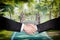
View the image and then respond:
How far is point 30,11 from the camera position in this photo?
2781 millimetres

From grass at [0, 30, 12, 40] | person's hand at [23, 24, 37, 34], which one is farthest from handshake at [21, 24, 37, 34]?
grass at [0, 30, 12, 40]

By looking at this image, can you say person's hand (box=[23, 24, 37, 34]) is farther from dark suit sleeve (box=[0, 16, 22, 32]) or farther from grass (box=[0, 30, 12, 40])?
grass (box=[0, 30, 12, 40])

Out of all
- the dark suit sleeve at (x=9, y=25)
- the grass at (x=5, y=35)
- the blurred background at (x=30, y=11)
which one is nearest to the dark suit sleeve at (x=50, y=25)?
the blurred background at (x=30, y=11)

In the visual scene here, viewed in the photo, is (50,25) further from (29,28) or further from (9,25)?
(9,25)

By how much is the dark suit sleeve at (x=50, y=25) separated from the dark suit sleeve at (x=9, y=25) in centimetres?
26

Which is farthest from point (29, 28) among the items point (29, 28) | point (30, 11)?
point (30, 11)

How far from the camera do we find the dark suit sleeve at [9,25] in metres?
2.78

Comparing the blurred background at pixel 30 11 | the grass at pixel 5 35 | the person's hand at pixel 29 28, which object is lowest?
the grass at pixel 5 35

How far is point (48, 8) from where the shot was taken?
279cm

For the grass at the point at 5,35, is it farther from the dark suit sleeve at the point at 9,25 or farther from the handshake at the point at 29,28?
the handshake at the point at 29,28

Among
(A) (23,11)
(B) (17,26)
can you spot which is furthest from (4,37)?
(A) (23,11)

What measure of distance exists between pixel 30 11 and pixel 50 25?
0.31 m

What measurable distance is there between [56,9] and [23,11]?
0.41m

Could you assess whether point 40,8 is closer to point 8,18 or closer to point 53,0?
point 53,0
